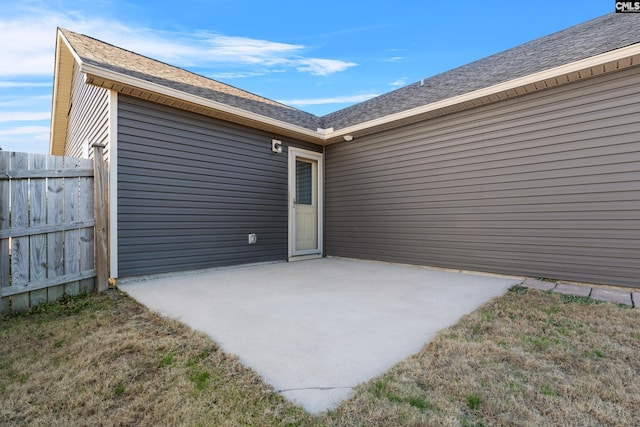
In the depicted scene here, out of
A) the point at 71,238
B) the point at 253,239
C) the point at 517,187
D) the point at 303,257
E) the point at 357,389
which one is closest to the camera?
the point at 357,389

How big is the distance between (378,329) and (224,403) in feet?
4.30

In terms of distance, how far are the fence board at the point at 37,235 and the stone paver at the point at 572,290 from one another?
5.66 meters

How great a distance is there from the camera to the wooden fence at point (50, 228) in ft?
9.42

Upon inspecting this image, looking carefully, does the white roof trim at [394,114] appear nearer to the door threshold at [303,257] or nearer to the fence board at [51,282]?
the fence board at [51,282]

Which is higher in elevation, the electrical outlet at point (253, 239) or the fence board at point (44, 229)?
the fence board at point (44, 229)

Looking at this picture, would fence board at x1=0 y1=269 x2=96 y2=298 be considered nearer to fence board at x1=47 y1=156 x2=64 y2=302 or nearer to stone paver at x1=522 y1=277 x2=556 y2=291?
fence board at x1=47 y1=156 x2=64 y2=302

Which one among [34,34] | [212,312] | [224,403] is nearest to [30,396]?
[224,403]

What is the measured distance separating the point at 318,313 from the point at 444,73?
6.11 meters

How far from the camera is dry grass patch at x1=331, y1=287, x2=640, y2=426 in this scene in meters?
1.29

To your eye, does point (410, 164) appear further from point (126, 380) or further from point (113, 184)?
point (126, 380)

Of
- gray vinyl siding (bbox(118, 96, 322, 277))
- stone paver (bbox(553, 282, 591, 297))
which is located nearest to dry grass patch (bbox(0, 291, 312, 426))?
gray vinyl siding (bbox(118, 96, 322, 277))

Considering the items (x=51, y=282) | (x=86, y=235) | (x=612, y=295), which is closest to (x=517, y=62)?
(x=612, y=295)

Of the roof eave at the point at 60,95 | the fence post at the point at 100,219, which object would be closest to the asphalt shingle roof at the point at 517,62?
the fence post at the point at 100,219

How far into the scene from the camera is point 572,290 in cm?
350
